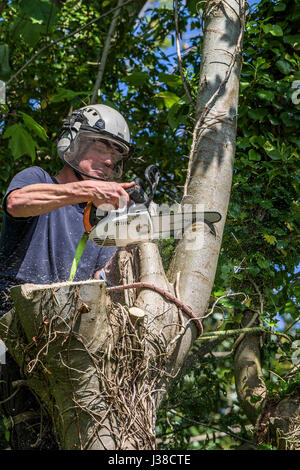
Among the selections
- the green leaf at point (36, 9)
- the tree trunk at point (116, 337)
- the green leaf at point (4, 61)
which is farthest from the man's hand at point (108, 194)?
the green leaf at point (4, 61)

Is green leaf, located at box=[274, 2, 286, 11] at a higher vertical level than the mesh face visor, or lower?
higher

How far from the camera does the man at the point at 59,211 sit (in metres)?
2.82

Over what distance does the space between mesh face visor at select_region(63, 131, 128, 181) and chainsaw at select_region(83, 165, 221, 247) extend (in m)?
0.66

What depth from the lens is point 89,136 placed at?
3.57m

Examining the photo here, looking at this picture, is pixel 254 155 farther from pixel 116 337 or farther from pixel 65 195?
pixel 116 337

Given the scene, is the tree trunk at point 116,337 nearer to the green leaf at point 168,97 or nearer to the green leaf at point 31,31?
the green leaf at point 168,97

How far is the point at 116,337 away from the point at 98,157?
1541 millimetres

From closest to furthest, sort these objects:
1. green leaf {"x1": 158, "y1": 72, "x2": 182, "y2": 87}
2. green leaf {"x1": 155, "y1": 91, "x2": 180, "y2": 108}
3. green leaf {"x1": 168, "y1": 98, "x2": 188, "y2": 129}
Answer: green leaf {"x1": 168, "y1": 98, "x2": 188, "y2": 129} → green leaf {"x1": 158, "y1": 72, "x2": 182, "y2": 87} → green leaf {"x1": 155, "y1": 91, "x2": 180, "y2": 108}

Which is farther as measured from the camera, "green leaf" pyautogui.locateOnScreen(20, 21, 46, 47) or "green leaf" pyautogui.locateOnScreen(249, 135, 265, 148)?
"green leaf" pyautogui.locateOnScreen(20, 21, 46, 47)

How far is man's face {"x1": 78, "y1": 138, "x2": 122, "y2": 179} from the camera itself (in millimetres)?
3574

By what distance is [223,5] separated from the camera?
3264 mm

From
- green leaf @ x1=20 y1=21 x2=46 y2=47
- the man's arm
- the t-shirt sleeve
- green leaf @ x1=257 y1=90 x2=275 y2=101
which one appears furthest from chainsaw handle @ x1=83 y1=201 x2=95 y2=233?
green leaf @ x1=20 y1=21 x2=46 y2=47

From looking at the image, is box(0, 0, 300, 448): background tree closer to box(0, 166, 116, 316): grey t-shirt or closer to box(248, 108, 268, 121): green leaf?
box(248, 108, 268, 121): green leaf

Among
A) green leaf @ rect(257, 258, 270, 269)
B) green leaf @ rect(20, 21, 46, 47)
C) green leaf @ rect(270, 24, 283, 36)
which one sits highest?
green leaf @ rect(20, 21, 46, 47)
